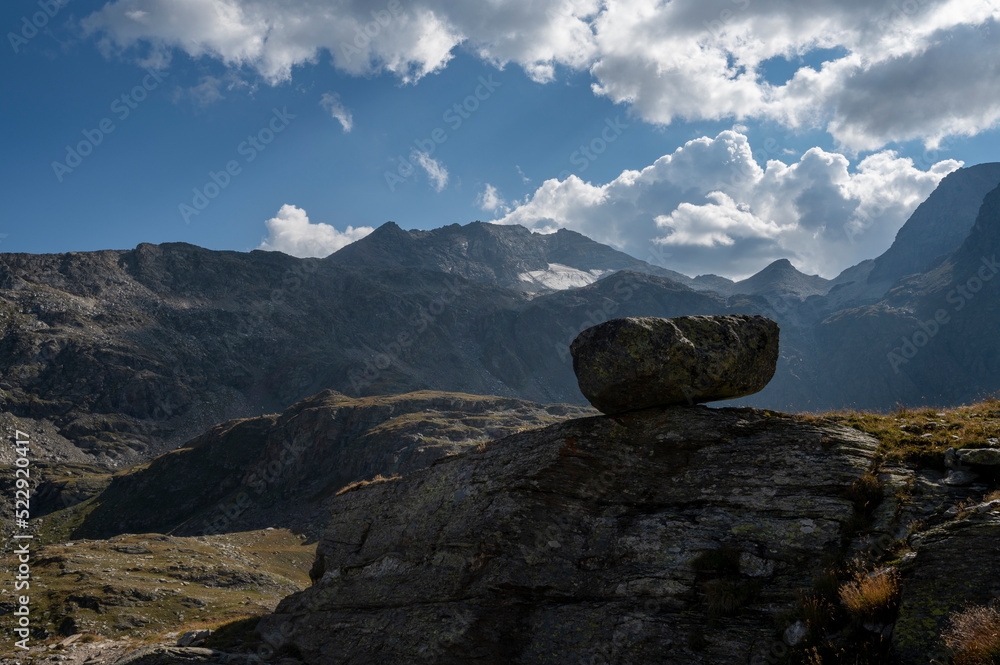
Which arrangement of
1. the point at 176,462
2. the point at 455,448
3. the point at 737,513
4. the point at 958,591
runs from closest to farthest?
the point at 958,591
the point at 737,513
the point at 455,448
the point at 176,462

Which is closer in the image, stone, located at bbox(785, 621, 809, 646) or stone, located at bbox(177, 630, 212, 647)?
stone, located at bbox(785, 621, 809, 646)

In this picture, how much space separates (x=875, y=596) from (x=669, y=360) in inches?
328

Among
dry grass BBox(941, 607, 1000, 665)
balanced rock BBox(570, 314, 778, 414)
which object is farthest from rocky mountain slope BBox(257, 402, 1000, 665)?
balanced rock BBox(570, 314, 778, 414)

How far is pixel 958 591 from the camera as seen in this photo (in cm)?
1018

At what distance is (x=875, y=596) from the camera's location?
1080 centimetres

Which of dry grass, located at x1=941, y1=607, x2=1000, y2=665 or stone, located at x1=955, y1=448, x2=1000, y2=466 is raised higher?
stone, located at x1=955, y1=448, x2=1000, y2=466

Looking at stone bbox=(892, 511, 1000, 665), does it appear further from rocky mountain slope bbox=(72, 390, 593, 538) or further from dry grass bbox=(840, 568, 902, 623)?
rocky mountain slope bbox=(72, 390, 593, 538)

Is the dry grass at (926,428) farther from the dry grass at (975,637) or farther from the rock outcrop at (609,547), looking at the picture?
the dry grass at (975,637)

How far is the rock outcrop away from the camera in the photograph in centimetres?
1352

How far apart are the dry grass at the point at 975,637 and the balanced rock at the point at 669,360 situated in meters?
9.41

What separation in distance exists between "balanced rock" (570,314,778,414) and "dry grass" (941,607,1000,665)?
370 inches

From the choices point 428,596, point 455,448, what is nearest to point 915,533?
point 428,596

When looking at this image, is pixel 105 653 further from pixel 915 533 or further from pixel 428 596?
pixel 915 533

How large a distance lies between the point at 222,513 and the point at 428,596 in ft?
434
